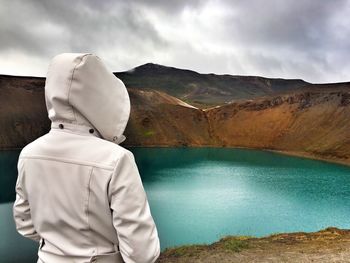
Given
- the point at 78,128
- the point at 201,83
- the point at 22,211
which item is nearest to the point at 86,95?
the point at 78,128

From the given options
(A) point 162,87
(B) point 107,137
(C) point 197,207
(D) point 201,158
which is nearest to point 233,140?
(D) point 201,158

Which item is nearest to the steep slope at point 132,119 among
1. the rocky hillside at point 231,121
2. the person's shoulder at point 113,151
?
the rocky hillside at point 231,121

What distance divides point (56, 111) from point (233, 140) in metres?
61.3

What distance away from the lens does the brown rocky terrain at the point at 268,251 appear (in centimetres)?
971

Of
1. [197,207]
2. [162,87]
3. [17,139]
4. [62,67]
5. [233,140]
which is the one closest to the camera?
[62,67]

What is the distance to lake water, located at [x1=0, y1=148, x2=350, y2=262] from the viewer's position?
15.0 meters

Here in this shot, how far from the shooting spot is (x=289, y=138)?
57688 millimetres

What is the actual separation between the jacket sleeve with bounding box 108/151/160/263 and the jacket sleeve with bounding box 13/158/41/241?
57 cm

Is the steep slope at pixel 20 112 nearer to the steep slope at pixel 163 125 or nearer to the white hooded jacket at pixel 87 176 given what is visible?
the steep slope at pixel 163 125

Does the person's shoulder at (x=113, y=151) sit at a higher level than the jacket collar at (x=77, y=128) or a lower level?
lower

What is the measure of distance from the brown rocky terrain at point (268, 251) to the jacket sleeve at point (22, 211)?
845cm

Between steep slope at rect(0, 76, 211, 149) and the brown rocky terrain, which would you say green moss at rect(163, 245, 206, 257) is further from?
steep slope at rect(0, 76, 211, 149)

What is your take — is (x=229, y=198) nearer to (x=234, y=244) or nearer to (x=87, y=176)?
(x=234, y=244)

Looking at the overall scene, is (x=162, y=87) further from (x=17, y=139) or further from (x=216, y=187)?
(x=216, y=187)
